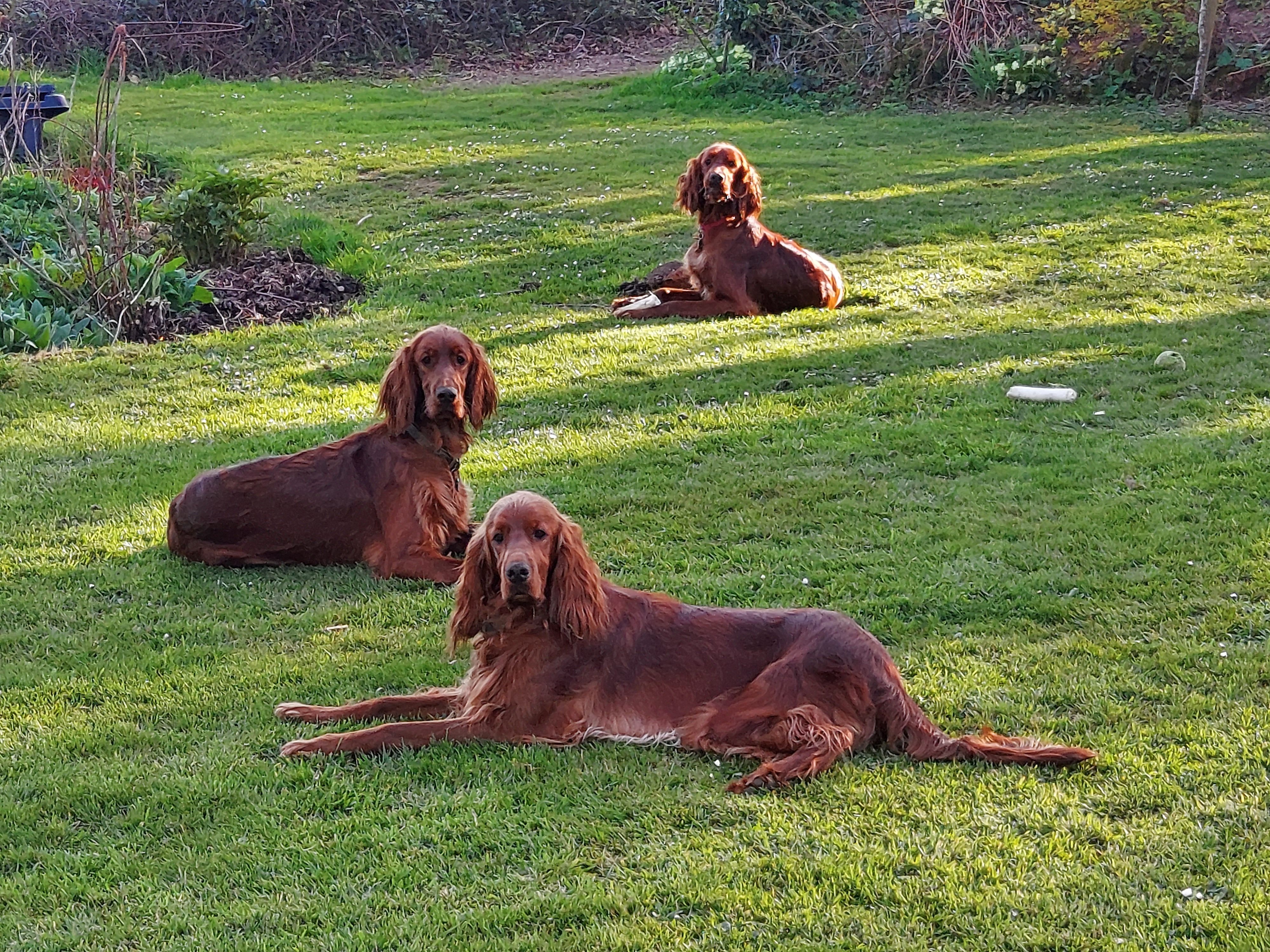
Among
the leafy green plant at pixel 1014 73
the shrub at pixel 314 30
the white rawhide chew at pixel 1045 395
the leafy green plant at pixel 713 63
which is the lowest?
the white rawhide chew at pixel 1045 395

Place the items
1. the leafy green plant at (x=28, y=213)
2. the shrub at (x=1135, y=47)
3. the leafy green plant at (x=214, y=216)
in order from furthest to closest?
the shrub at (x=1135, y=47) < the leafy green plant at (x=214, y=216) < the leafy green plant at (x=28, y=213)

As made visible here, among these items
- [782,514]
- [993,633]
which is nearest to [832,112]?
[782,514]

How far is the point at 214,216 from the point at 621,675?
26.0 ft

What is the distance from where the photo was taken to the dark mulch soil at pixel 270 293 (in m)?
10.5

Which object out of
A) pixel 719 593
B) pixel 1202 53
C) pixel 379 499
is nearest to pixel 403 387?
pixel 379 499

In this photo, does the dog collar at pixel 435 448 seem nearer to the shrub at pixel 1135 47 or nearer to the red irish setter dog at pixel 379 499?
the red irish setter dog at pixel 379 499

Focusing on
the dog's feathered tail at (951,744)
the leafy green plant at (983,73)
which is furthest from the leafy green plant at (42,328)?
the leafy green plant at (983,73)

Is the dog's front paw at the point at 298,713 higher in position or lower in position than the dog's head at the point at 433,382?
lower

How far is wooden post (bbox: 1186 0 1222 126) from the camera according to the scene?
49.0 feet

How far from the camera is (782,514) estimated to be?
6.44m

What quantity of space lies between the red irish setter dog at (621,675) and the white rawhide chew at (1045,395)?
12.4ft

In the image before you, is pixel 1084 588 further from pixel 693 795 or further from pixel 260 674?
pixel 260 674

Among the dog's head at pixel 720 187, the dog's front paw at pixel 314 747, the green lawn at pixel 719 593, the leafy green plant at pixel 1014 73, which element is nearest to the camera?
the green lawn at pixel 719 593

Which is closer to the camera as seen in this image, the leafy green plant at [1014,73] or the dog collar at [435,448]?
the dog collar at [435,448]
